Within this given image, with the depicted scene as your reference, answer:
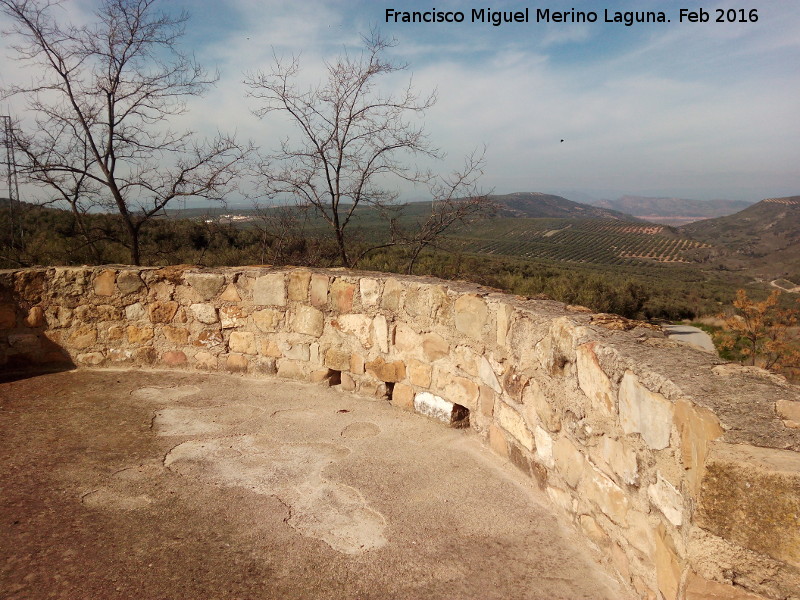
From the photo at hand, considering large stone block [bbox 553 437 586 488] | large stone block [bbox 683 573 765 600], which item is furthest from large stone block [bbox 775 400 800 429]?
large stone block [bbox 553 437 586 488]

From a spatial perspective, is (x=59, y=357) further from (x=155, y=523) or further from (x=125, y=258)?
(x=125, y=258)

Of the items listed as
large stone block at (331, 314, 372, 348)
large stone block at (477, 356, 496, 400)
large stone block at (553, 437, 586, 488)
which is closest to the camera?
large stone block at (553, 437, 586, 488)

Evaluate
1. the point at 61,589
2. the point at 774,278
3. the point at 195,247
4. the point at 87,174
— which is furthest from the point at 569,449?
the point at 774,278

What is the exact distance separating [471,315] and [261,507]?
1.59 m

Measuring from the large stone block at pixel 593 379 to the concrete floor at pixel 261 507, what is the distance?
641mm

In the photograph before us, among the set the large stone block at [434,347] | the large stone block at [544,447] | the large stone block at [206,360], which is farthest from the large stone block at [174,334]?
the large stone block at [544,447]

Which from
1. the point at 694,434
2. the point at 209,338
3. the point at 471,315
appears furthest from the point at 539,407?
the point at 209,338

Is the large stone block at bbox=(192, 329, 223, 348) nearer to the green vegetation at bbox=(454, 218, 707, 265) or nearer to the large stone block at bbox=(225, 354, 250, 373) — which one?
the large stone block at bbox=(225, 354, 250, 373)

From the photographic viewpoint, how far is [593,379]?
219 cm

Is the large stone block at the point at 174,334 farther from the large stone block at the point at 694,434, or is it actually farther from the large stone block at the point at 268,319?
the large stone block at the point at 694,434

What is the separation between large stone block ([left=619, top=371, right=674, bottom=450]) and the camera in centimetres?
171

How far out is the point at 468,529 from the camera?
2.32 meters

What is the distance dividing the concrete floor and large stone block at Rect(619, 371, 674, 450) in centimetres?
61

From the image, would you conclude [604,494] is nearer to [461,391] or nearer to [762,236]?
[461,391]
